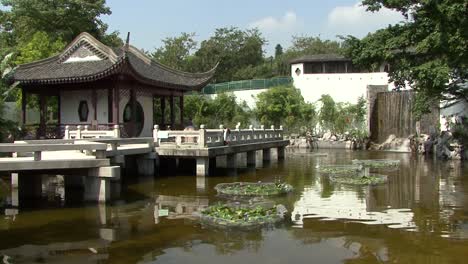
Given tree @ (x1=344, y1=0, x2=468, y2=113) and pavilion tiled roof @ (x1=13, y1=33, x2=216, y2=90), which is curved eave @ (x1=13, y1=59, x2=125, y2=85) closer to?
pavilion tiled roof @ (x1=13, y1=33, x2=216, y2=90)

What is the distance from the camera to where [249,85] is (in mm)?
45156

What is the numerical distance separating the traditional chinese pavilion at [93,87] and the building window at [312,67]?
25.2 m

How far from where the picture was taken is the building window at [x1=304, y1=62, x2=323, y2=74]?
49.1m

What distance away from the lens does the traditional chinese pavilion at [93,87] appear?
22656mm

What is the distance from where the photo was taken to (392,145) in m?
36.2

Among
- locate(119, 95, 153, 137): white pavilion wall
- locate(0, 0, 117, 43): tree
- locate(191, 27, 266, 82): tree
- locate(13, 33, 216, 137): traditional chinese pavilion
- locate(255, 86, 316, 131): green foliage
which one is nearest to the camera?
locate(13, 33, 216, 137): traditional chinese pavilion

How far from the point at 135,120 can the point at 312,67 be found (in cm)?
2780

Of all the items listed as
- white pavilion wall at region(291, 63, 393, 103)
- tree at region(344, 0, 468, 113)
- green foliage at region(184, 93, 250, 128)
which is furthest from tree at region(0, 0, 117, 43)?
tree at region(344, 0, 468, 113)

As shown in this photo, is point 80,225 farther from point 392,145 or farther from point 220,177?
point 392,145

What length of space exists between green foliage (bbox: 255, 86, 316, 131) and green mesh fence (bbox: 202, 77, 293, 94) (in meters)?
1.84

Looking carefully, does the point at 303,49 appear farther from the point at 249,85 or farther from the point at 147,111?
the point at 147,111

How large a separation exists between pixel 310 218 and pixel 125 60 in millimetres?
12133

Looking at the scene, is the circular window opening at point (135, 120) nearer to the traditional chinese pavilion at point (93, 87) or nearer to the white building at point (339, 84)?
the traditional chinese pavilion at point (93, 87)

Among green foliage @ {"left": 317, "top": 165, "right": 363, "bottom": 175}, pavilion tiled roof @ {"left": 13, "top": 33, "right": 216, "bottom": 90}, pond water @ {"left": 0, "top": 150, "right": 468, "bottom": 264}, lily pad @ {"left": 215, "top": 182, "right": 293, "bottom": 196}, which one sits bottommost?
pond water @ {"left": 0, "top": 150, "right": 468, "bottom": 264}
